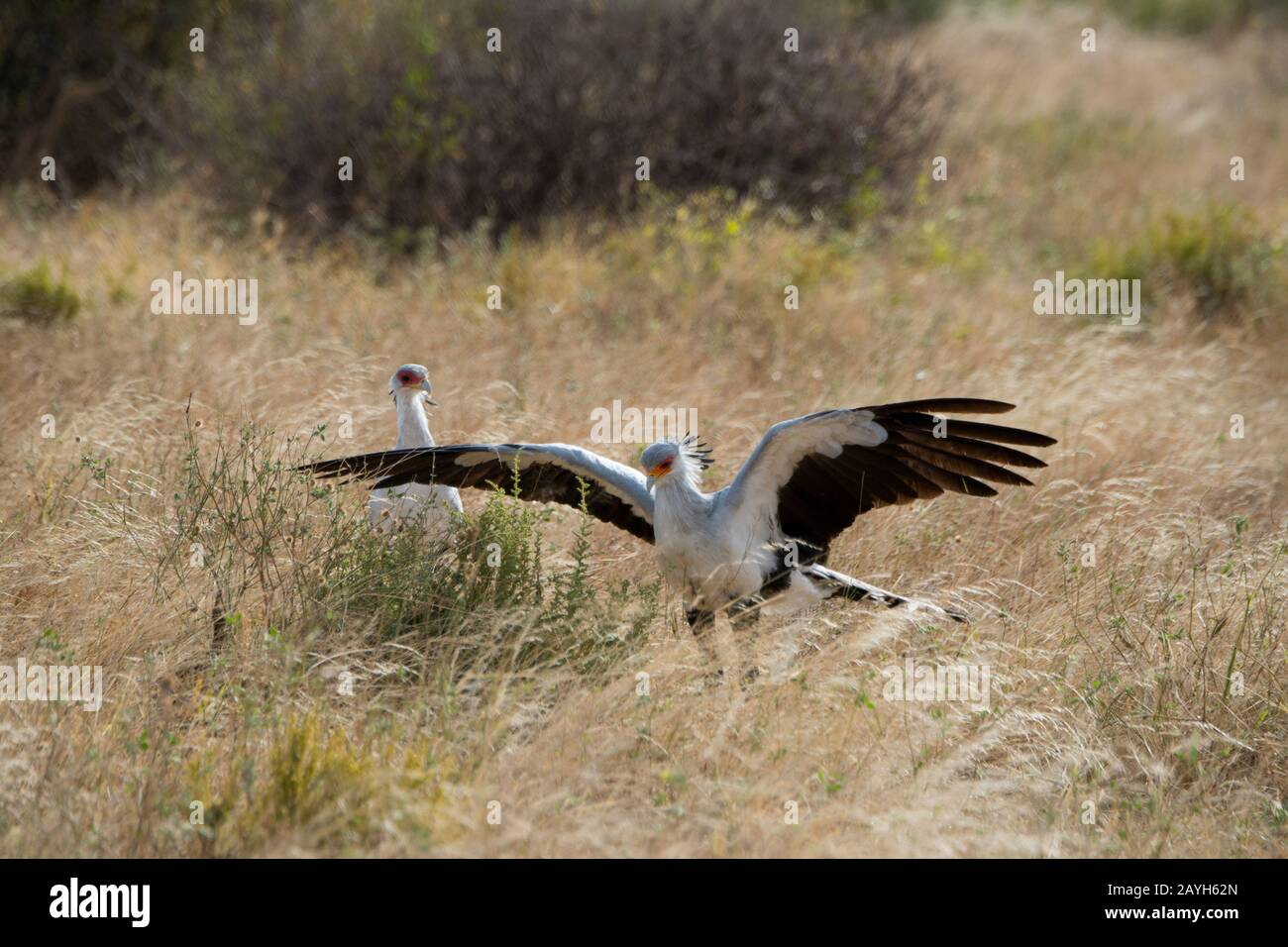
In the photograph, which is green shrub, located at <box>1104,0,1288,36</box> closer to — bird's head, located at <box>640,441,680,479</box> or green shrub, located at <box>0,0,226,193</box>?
green shrub, located at <box>0,0,226,193</box>

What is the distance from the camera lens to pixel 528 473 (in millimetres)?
5371

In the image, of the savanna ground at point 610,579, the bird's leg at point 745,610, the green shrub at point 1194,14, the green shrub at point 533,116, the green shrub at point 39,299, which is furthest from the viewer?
the green shrub at point 1194,14

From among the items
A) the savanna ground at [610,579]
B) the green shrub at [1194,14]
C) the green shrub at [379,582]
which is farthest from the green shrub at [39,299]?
the green shrub at [1194,14]

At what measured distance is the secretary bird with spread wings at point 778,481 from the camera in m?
4.58

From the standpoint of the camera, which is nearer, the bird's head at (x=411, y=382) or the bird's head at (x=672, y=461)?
the bird's head at (x=672, y=461)

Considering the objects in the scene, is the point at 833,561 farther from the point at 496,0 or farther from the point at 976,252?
the point at 496,0

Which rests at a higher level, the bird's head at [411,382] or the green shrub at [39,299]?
the green shrub at [39,299]

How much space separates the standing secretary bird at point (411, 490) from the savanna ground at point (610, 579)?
0.75ft

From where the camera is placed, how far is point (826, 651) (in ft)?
15.3

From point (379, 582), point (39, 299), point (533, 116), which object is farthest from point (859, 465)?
point (533, 116)

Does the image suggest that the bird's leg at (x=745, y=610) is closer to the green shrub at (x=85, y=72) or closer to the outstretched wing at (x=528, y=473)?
the outstretched wing at (x=528, y=473)

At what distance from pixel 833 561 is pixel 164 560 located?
2668 millimetres

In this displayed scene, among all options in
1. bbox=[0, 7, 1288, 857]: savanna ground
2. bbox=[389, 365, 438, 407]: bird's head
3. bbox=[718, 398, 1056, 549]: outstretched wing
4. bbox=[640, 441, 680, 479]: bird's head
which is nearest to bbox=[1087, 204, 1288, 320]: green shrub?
bbox=[0, 7, 1288, 857]: savanna ground

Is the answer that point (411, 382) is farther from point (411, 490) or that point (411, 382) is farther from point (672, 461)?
point (672, 461)
